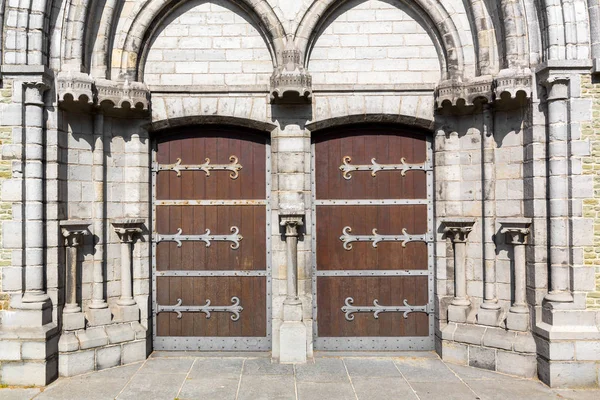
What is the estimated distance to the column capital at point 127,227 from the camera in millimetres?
5133

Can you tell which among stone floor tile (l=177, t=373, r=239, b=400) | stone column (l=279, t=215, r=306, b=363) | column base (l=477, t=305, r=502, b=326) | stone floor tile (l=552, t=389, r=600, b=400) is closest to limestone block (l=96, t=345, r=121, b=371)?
stone floor tile (l=177, t=373, r=239, b=400)

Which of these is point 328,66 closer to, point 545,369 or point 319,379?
point 319,379

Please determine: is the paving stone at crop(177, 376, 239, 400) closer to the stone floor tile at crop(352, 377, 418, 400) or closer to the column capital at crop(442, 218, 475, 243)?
the stone floor tile at crop(352, 377, 418, 400)

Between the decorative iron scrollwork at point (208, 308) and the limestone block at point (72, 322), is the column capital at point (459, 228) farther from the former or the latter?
the limestone block at point (72, 322)

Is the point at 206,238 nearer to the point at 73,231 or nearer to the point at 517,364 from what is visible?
the point at 73,231

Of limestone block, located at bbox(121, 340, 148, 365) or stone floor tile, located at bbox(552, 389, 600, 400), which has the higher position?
limestone block, located at bbox(121, 340, 148, 365)

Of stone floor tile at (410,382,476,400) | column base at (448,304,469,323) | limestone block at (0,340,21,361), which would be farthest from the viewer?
column base at (448,304,469,323)

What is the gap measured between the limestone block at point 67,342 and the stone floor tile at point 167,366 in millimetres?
719

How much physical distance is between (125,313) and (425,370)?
3.31 metres

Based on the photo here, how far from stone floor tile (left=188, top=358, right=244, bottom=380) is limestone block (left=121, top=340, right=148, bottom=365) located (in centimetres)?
61

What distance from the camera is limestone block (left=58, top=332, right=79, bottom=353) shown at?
482 cm

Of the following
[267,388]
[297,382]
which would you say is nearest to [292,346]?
[297,382]

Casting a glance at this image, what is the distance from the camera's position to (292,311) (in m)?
5.16

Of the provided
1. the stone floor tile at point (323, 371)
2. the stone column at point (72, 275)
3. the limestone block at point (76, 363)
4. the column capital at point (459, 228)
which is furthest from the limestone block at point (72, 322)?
the column capital at point (459, 228)
